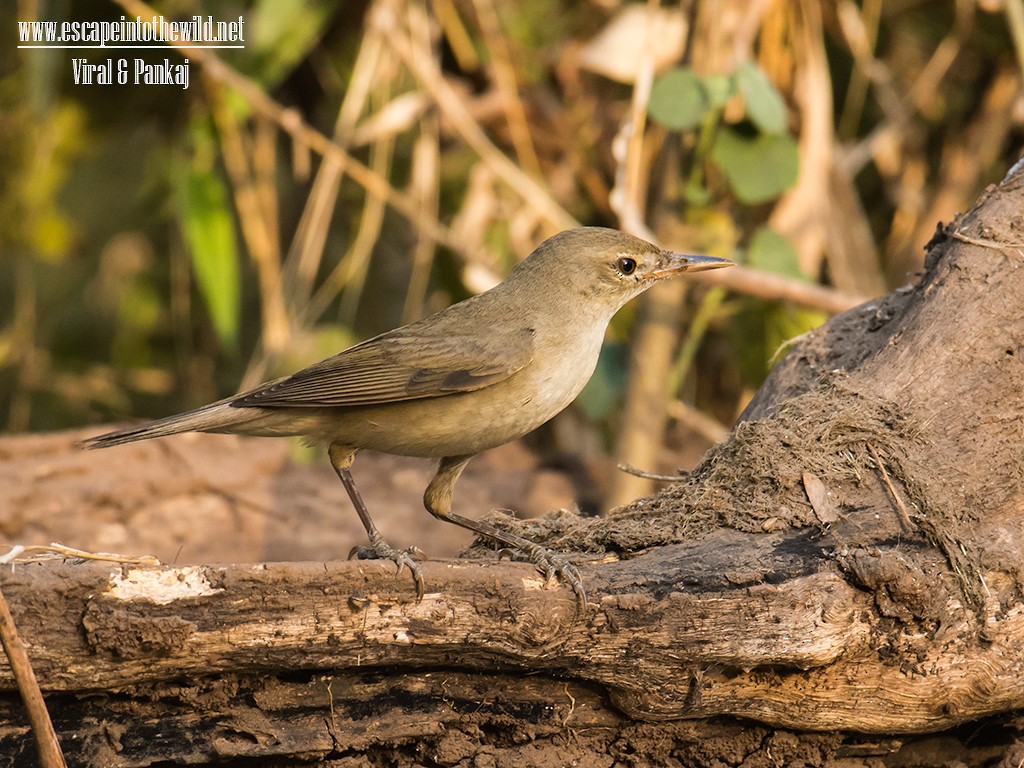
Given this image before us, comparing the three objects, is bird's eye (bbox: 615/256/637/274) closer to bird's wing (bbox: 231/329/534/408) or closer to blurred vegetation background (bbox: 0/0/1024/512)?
bird's wing (bbox: 231/329/534/408)

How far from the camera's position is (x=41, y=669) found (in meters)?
2.56

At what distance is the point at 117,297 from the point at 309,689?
646 cm

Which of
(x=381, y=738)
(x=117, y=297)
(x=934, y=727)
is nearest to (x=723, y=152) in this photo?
(x=934, y=727)

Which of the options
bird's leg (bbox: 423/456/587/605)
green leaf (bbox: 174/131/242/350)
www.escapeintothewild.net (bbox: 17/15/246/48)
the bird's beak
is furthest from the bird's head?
www.escapeintothewild.net (bbox: 17/15/246/48)

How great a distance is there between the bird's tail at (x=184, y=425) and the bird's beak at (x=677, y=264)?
1.55m

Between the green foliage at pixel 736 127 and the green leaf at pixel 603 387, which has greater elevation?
the green foliage at pixel 736 127

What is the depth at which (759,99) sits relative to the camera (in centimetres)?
528

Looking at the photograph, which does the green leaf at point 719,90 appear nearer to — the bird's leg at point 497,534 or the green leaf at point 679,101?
the green leaf at point 679,101

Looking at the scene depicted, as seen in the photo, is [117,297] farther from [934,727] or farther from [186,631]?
[934,727]

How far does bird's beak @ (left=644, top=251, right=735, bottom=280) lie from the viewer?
4.10 meters

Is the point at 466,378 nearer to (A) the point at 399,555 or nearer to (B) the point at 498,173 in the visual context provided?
(A) the point at 399,555

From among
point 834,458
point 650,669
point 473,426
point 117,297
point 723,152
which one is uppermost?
point 117,297

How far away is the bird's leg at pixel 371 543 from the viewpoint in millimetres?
2775

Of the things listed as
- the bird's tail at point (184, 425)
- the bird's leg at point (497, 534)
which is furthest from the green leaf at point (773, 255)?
the bird's tail at point (184, 425)
